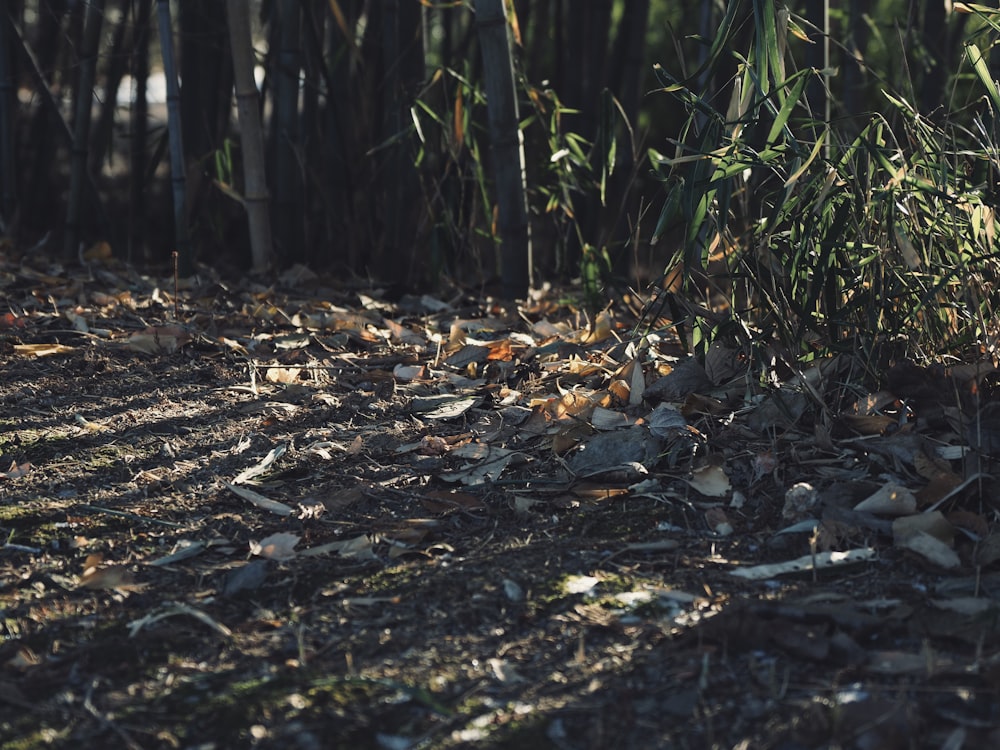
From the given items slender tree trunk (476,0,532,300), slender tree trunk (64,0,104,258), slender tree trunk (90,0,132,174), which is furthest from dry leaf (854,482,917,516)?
slender tree trunk (90,0,132,174)

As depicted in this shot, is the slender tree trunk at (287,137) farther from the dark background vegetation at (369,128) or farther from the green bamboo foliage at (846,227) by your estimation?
the green bamboo foliage at (846,227)

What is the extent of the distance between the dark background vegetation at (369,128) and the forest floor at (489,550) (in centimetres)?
94

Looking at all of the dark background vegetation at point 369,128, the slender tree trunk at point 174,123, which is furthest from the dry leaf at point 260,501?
the slender tree trunk at point 174,123

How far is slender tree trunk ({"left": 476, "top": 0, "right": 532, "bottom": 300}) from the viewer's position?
2.68 meters

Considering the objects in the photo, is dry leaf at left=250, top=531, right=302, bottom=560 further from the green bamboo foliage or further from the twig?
the green bamboo foliage

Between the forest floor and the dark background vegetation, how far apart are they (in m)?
0.94

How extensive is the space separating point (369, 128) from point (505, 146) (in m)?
0.72

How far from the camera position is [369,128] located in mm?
3381

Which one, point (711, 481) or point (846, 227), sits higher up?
point (846, 227)

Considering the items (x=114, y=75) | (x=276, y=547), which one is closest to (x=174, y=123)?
(x=114, y=75)

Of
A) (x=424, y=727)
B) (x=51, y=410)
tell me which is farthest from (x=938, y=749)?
(x=51, y=410)

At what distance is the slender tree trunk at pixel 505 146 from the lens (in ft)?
8.80

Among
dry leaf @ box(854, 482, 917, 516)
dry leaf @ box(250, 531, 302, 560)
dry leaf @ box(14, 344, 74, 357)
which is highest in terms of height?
dry leaf @ box(14, 344, 74, 357)

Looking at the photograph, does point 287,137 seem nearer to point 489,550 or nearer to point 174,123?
point 174,123
